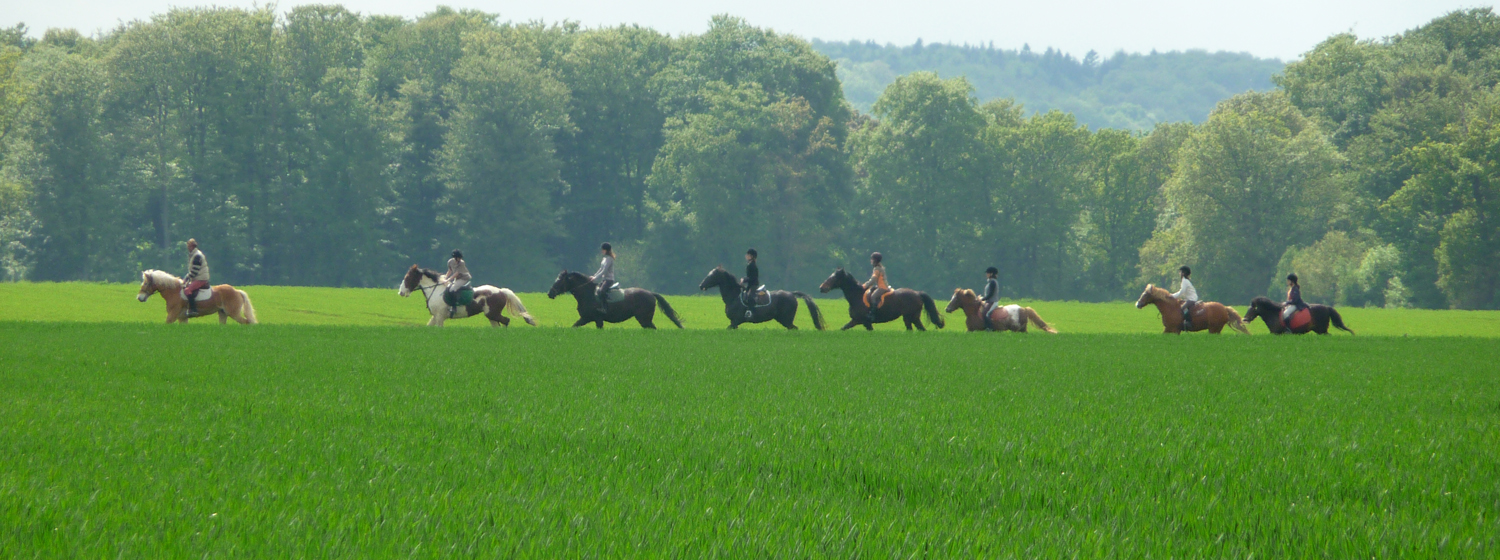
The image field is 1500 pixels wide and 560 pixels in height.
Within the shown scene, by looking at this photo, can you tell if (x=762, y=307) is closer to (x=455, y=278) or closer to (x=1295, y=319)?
(x=455, y=278)

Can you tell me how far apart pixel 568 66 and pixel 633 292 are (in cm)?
5838

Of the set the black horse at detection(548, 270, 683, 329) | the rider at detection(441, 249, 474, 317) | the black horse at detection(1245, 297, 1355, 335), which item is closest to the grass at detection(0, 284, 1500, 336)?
the black horse at detection(1245, 297, 1355, 335)

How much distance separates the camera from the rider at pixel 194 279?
80.6 ft

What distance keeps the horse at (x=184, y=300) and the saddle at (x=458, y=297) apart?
4.25 m

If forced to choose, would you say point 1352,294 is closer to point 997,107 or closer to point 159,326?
point 997,107

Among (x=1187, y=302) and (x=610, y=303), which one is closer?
(x=610, y=303)

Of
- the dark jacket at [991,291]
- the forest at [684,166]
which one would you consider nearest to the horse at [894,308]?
the dark jacket at [991,291]

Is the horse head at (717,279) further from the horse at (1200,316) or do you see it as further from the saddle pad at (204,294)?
the saddle pad at (204,294)

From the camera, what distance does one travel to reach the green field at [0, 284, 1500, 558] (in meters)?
5.02

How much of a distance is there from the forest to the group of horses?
37.6 metres

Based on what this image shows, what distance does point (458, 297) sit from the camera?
2712cm

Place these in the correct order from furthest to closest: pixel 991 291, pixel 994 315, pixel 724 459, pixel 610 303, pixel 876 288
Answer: pixel 994 315 → pixel 991 291 → pixel 876 288 → pixel 610 303 → pixel 724 459

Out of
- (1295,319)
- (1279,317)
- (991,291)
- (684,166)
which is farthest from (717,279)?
A: (684,166)

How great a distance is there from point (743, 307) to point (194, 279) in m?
12.5
